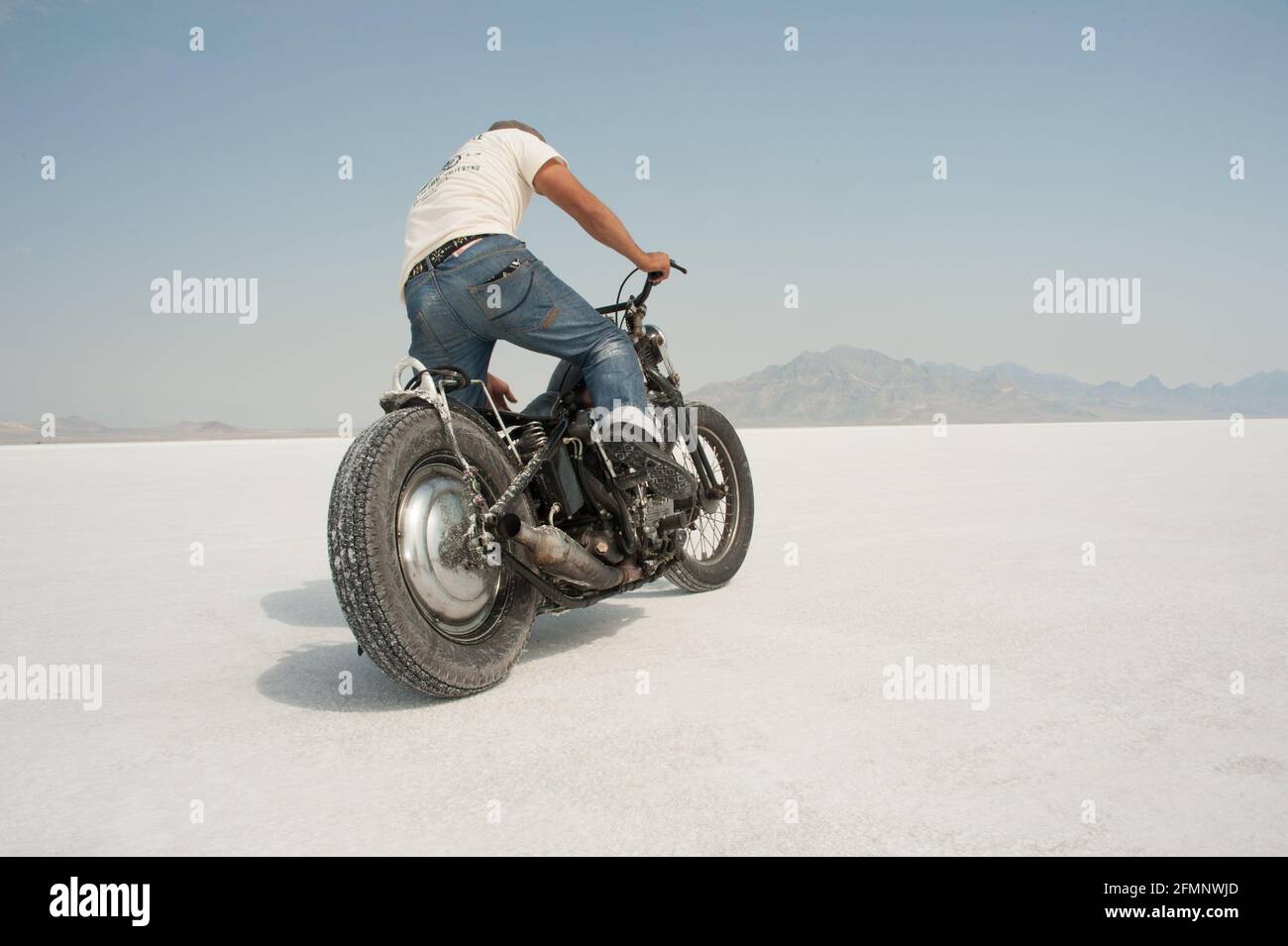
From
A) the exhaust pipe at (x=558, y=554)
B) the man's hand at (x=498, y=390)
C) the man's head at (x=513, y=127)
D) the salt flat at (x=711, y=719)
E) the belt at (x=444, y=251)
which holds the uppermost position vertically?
the man's head at (x=513, y=127)

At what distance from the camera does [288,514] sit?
30.6 ft

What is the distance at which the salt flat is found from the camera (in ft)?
6.82

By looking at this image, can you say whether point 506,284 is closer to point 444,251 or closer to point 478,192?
point 444,251

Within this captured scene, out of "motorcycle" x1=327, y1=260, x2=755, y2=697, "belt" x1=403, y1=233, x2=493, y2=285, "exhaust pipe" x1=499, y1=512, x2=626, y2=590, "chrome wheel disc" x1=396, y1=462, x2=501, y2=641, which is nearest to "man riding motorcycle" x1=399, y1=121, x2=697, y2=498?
"belt" x1=403, y1=233, x2=493, y2=285

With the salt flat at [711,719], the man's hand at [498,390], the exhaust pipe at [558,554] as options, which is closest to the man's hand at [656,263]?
the man's hand at [498,390]

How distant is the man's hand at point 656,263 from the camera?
4.10 metres

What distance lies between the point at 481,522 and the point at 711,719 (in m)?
1.06

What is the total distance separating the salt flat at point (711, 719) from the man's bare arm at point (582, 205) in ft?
5.62

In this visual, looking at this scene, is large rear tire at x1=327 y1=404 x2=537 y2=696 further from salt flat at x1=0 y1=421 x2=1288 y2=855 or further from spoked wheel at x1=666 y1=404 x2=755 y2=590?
spoked wheel at x1=666 y1=404 x2=755 y2=590

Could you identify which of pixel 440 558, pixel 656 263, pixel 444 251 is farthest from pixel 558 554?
pixel 656 263

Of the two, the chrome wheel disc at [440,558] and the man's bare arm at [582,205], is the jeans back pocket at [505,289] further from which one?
the chrome wheel disc at [440,558]

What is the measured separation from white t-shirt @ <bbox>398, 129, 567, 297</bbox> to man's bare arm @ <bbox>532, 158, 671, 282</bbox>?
0.04 meters
